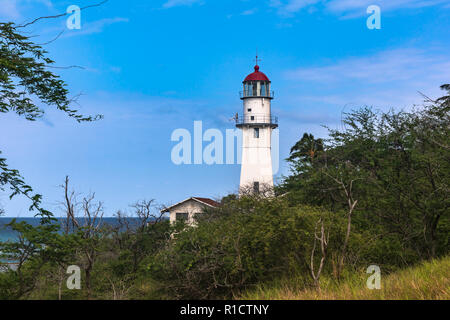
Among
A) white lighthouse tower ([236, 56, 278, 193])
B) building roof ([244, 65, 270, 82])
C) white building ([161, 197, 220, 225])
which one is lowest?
white building ([161, 197, 220, 225])

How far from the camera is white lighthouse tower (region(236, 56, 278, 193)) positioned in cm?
4634

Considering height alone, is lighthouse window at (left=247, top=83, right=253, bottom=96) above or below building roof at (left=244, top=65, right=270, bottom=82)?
below

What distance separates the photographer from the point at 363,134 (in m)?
24.8

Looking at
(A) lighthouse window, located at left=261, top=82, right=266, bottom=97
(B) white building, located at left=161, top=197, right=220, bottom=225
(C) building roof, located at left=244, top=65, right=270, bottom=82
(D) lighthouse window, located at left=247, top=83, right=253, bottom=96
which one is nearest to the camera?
(B) white building, located at left=161, top=197, right=220, bottom=225

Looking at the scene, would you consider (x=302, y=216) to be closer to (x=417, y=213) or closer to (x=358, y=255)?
(x=358, y=255)

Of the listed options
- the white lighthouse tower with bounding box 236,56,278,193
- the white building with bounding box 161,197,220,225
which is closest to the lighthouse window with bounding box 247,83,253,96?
the white lighthouse tower with bounding box 236,56,278,193

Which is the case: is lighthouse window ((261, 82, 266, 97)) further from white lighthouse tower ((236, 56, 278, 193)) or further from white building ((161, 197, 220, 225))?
white building ((161, 197, 220, 225))

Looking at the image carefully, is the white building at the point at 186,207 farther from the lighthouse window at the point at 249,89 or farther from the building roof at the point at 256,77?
the building roof at the point at 256,77

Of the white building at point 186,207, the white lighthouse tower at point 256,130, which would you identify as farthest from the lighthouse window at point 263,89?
the white building at point 186,207

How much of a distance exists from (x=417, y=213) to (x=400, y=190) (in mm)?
994

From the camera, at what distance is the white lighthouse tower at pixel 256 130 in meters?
46.3

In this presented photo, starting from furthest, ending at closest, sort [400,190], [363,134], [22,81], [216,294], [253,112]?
[253,112]
[363,134]
[400,190]
[216,294]
[22,81]
